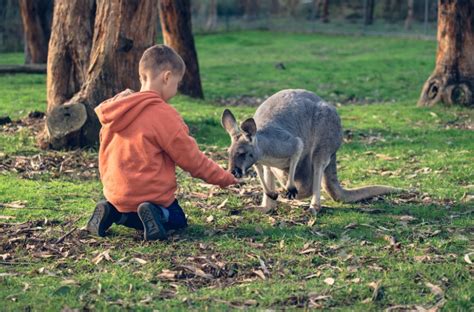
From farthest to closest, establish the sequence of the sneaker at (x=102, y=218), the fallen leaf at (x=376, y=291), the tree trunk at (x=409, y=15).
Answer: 1. the tree trunk at (x=409, y=15)
2. the sneaker at (x=102, y=218)
3. the fallen leaf at (x=376, y=291)

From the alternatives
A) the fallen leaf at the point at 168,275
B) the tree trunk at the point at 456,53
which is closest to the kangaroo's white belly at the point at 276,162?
the fallen leaf at the point at 168,275

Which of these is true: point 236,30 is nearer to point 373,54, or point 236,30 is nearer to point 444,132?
point 373,54

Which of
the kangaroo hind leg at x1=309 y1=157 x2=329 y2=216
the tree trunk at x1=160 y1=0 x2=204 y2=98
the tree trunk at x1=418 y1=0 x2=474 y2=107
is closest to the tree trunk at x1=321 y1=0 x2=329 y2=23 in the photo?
the tree trunk at x1=160 y1=0 x2=204 y2=98

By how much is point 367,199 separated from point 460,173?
1.49m

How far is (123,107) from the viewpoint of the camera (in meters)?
5.76

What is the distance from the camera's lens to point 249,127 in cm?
623

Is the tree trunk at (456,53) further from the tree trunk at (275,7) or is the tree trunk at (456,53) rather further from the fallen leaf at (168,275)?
the tree trunk at (275,7)

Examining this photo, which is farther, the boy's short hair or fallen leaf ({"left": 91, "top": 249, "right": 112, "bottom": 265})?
the boy's short hair

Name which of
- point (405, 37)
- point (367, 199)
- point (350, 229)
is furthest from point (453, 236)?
point (405, 37)

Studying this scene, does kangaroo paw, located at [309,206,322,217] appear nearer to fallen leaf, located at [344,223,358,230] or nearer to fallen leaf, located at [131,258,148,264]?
fallen leaf, located at [344,223,358,230]

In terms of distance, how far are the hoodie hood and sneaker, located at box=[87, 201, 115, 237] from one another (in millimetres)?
525

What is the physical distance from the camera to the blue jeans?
232 inches

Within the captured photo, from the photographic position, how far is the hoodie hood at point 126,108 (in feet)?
18.9

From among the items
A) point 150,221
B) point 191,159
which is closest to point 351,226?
point 191,159
